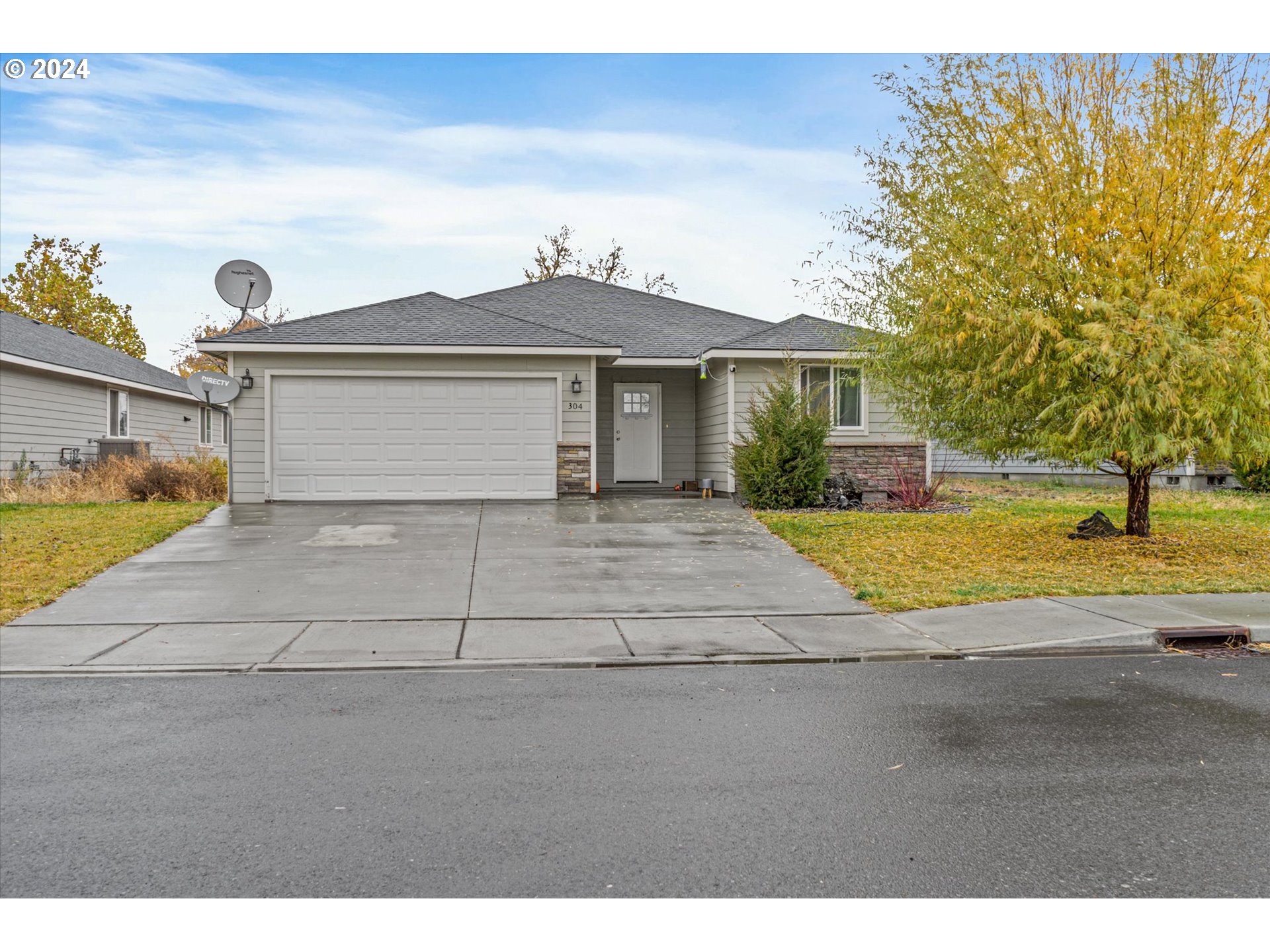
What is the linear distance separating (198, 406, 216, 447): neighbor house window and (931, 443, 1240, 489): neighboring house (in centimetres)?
2288

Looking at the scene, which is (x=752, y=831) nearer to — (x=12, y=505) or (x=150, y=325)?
(x=12, y=505)

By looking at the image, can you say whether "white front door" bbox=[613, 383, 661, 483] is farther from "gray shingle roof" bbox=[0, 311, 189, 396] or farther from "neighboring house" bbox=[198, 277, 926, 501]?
"gray shingle roof" bbox=[0, 311, 189, 396]

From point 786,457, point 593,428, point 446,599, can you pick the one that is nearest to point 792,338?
point 786,457

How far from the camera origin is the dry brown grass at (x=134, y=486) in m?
17.7

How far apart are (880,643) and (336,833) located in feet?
15.7

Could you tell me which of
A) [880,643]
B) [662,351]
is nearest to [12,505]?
[662,351]

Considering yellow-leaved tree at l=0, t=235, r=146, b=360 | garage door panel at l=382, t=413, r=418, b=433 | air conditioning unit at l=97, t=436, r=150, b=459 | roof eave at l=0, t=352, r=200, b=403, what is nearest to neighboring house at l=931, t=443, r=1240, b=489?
garage door panel at l=382, t=413, r=418, b=433

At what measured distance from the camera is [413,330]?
17.4 meters

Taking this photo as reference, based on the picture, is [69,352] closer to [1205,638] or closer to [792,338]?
[792,338]

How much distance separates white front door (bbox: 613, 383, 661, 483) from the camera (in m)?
20.2

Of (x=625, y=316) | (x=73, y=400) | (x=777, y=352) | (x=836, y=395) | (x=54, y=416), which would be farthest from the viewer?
(x=73, y=400)

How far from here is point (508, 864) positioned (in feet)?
11.1

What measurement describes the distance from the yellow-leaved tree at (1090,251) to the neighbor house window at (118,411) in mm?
21082

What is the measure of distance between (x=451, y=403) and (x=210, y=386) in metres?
4.10
